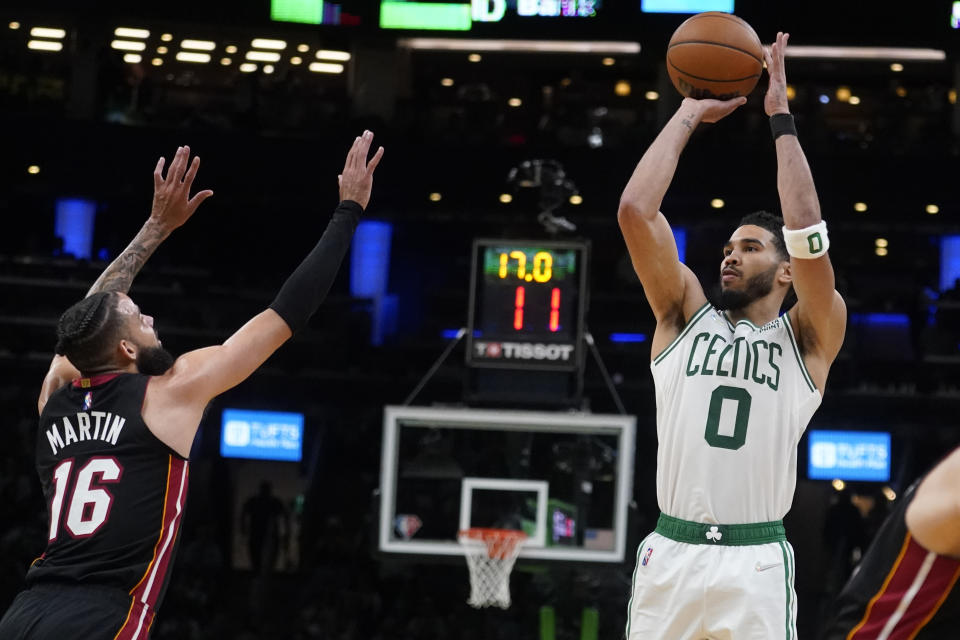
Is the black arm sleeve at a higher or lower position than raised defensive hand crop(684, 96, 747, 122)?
lower

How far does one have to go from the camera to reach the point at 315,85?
20.5 metres

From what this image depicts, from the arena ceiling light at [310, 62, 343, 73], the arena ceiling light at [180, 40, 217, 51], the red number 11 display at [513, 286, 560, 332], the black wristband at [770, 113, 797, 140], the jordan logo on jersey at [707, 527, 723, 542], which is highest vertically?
the arena ceiling light at [180, 40, 217, 51]

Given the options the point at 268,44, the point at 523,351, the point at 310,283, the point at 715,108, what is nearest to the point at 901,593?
the point at 310,283

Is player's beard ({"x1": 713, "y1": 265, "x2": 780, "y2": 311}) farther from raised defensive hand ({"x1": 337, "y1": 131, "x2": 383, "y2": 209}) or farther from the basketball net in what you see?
the basketball net

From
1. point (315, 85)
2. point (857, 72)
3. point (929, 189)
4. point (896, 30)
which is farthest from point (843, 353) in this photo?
point (315, 85)

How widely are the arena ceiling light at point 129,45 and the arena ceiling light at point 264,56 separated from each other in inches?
66.0

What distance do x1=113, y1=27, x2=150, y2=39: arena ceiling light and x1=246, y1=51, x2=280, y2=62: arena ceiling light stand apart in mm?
1673

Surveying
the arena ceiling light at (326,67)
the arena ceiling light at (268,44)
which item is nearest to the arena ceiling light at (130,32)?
the arena ceiling light at (268,44)

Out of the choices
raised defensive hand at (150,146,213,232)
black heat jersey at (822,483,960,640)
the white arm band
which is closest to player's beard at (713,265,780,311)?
the white arm band

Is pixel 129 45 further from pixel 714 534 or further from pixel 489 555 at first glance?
pixel 714 534

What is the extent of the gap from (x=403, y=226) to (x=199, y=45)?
14.4 ft

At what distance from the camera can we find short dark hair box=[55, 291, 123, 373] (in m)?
3.82

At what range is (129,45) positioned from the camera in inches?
830

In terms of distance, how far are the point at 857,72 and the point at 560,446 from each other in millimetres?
12974
